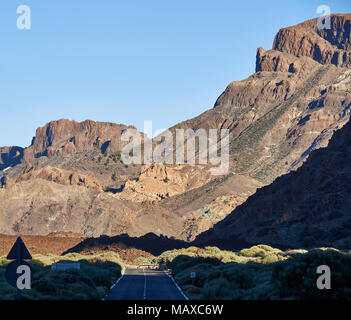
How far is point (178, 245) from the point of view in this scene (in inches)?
3856

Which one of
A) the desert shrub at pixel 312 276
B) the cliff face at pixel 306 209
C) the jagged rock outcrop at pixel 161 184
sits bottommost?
the desert shrub at pixel 312 276

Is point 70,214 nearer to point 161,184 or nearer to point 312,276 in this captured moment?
point 161,184

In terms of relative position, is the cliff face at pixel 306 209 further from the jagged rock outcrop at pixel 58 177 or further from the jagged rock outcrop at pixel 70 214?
the jagged rock outcrop at pixel 58 177

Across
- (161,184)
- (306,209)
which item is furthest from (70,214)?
(161,184)

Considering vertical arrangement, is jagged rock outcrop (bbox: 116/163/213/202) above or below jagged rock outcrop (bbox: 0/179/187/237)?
above

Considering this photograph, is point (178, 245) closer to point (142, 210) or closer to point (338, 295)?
point (142, 210)

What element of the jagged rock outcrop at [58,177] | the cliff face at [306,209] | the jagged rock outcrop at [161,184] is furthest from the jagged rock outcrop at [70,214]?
the jagged rock outcrop at [58,177]

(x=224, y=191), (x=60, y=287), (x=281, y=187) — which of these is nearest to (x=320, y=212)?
(x=281, y=187)

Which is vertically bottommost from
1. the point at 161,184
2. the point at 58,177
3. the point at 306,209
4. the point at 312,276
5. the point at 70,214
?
the point at 312,276

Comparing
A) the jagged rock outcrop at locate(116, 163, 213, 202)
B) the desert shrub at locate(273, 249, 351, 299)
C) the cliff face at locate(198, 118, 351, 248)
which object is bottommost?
the desert shrub at locate(273, 249, 351, 299)

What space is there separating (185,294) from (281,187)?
244 ft

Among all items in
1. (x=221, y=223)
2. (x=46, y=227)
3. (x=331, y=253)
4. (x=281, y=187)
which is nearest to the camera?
(x=331, y=253)

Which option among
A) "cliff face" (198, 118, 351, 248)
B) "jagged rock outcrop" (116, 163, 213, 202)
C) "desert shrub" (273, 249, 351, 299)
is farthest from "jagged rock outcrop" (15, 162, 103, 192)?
"desert shrub" (273, 249, 351, 299)

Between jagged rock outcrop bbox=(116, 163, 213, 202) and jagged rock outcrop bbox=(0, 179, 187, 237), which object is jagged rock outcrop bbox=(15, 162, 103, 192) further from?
jagged rock outcrop bbox=(0, 179, 187, 237)
